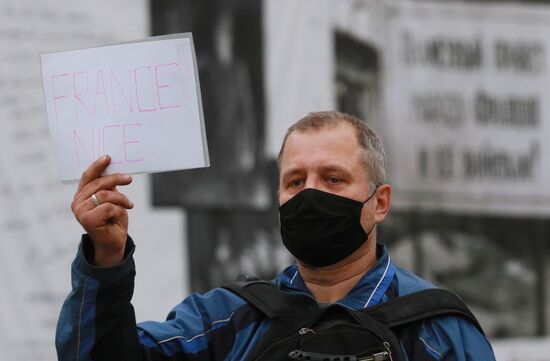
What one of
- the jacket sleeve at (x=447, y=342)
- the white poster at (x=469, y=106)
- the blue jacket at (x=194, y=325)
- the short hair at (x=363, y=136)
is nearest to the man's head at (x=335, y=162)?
the short hair at (x=363, y=136)

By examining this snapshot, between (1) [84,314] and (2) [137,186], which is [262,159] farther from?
(1) [84,314]

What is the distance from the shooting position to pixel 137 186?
18.9 ft

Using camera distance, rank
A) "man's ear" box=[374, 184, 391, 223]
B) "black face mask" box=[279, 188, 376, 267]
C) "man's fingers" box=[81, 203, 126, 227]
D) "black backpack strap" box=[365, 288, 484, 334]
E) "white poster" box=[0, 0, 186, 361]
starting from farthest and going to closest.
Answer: "white poster" box=[0, 0, 186, 361]
"man's ear" box=[374, 184, 391, 223]
"black face mask" box=[279, 188, 376, 267]
"black backpack strap" box=[365, 288, 484, 334]
"man's fingers" box=[81, 203, 126, 227]

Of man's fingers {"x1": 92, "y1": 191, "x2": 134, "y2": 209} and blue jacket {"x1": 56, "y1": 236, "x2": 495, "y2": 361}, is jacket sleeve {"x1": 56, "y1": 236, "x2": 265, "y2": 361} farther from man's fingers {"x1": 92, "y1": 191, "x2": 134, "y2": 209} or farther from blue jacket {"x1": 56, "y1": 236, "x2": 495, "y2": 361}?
man's fingers {"x1": 92, "y1": 191, "x2": 134, "y2": 209}

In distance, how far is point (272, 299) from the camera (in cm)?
282

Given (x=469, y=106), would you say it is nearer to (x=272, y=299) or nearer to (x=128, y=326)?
(x=272, y=299)

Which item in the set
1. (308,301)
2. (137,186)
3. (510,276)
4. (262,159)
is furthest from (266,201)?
(308,301)

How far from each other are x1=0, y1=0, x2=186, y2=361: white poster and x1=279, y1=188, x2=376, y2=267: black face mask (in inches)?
112

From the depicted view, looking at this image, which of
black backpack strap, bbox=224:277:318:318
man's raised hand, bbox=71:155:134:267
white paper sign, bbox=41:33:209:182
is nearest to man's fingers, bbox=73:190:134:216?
man's raised hand, bbox=71:155:134:267

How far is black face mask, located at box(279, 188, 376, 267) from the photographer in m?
2.80

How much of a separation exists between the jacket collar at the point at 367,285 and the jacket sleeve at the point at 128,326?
0.12m

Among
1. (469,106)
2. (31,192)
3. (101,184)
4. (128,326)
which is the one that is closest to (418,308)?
(128,326)

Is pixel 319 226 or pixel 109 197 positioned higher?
pixel 109 197

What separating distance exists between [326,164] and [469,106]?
4411 mm
